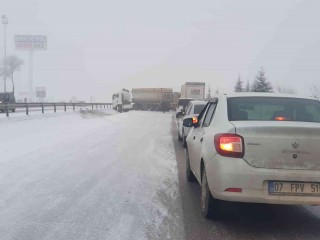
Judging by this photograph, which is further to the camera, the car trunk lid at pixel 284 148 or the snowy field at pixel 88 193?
the snowy field at pixel 88 193

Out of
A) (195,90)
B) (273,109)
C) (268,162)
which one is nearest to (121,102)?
(195,90)

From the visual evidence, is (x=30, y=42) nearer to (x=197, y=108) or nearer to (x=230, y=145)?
(x=197, y=108)

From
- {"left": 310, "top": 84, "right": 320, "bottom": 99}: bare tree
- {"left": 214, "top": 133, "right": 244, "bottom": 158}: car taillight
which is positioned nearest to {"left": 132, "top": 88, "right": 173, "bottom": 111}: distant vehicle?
{"left": 310, "top": 84, "right": 320, "bottom": 99}: bare tree

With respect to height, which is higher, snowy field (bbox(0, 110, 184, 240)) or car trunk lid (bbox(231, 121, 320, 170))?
car trunk lid (bbox(231, 121, 320, 170))

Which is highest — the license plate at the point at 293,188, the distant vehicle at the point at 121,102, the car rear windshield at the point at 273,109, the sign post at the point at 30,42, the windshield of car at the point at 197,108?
the sign post at the point at 30,42

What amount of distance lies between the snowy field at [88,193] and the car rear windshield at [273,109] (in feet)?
5.52

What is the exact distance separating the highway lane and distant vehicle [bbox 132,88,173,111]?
155 ft

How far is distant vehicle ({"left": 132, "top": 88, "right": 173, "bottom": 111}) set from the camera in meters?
54.0

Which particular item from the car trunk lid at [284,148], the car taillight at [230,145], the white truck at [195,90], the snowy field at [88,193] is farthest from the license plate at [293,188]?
the white truck at [195,90]

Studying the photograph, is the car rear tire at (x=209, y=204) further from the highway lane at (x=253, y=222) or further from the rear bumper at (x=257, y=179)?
the rear bumper at (x=257, y=179)

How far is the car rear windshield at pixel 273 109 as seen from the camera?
200 inches

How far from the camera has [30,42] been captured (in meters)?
101

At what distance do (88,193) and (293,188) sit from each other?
11.5 feet

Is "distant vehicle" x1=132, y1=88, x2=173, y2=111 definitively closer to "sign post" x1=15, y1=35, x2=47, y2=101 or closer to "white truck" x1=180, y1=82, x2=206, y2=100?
"white truck" x1=180, y1=82, x2=206, y2=100
